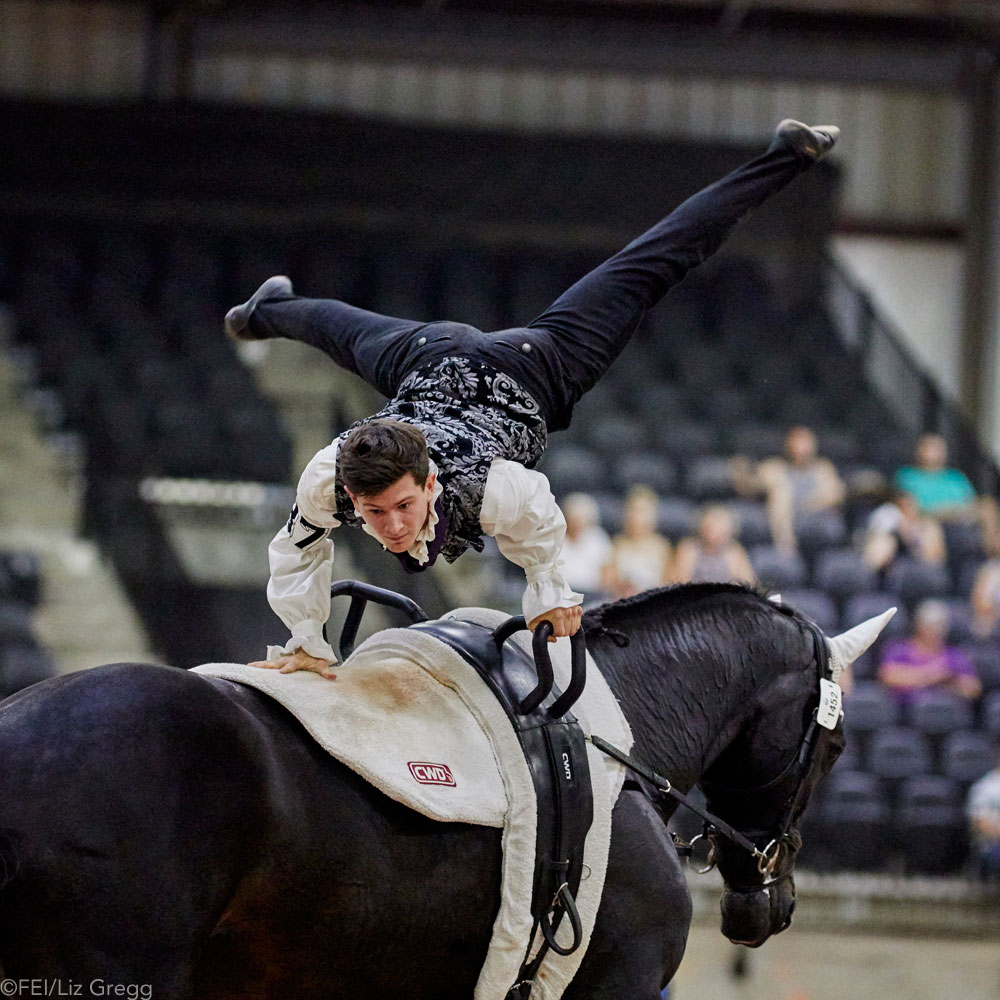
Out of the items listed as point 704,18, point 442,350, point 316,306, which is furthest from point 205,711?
point 704,18

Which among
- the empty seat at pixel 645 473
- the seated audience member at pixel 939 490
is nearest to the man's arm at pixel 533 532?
the empty seat at pixel 645 473

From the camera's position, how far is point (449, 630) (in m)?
2.61

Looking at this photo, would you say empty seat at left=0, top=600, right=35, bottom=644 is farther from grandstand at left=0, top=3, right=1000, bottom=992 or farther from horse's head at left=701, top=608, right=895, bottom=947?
horse's head at left=701, top=608, right=895, bottom=947

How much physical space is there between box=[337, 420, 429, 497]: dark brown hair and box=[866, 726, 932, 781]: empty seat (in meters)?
5.17

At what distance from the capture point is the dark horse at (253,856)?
194cm

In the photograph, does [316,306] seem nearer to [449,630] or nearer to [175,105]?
[449,630]

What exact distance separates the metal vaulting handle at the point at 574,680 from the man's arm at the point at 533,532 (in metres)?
0.02

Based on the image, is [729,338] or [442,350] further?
[729,338]

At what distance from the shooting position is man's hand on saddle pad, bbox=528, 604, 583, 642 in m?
2.51

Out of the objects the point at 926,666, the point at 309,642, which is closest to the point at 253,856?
the point at 309,642

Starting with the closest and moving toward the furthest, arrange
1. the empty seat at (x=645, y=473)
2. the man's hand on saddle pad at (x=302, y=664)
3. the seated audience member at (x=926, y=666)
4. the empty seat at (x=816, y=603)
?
the man's hand on saddle pad at (x=302, y=664), the seated audience member at (x=926, y=666), the empty seat at (x=816, y=603), the empty seat at (x=645, y=473)

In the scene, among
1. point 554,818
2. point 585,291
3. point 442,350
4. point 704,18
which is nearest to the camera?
point 554,818

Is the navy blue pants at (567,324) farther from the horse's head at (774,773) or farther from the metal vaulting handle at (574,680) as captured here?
the horse's head at (774,773)

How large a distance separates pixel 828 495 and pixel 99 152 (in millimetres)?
5350
